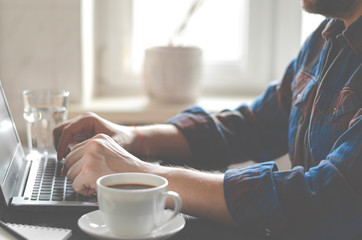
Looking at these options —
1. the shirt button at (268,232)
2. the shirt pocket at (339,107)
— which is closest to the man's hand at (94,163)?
the shirt button at (268,232)

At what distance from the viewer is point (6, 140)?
95 centimetres

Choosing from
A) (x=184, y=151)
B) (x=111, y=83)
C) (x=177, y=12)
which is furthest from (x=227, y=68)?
(x=184, y=151)

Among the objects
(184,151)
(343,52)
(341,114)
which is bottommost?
(184,151)

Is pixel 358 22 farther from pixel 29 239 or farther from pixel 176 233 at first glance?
pixel 29 239

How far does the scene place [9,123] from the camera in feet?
3.42

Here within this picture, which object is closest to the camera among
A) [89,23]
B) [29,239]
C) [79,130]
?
[29,239]

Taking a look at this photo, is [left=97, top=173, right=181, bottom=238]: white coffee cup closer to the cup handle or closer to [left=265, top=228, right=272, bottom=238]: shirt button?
the cup handle

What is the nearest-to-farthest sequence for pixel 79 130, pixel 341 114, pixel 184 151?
1. pixel 341 114
2. pixel 79 130
3. pixel 184 151

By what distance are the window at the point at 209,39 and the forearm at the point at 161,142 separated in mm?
795

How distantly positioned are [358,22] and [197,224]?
1.74 feet

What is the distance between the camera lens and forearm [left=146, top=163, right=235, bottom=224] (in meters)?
0.77

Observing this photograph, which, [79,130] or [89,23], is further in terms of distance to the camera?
[89,23]

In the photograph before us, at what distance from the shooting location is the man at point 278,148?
0.76 metres

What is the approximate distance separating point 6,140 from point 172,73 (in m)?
0.84
